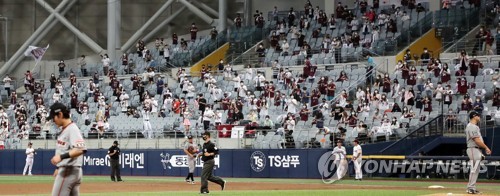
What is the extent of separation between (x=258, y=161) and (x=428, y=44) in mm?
12431

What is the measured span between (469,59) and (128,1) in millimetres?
28376

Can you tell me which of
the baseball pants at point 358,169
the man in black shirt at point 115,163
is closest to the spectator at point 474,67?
the baseball pants at point 358,169

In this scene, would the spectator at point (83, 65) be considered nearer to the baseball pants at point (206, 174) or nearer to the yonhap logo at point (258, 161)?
the yonhap logo at point (258, 161)

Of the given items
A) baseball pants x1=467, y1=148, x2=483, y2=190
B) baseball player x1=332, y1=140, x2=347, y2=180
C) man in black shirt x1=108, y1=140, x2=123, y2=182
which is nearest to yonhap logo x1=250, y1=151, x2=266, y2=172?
baseball player x1=332, y1=140, x2=347, y2=180

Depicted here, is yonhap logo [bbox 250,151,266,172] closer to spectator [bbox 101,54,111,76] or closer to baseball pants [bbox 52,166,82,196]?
spectator [bbox 101,54,111,76]

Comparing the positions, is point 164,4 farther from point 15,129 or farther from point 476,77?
point 476,77

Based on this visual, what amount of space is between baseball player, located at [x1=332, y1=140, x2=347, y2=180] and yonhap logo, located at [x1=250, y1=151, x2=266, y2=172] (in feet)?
19.8

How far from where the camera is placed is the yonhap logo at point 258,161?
139 ft

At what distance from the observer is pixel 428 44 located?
5025 cm

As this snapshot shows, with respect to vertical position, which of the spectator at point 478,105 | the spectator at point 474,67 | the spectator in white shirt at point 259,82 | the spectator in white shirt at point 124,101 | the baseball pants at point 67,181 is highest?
the spectator at point 474,67

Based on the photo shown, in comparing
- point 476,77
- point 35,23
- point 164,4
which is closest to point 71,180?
point 476,77

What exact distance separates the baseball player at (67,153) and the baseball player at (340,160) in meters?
21.8

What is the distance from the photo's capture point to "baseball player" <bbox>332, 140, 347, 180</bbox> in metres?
35.5

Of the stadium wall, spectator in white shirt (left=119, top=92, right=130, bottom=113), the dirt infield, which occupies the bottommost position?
the dirt infield
